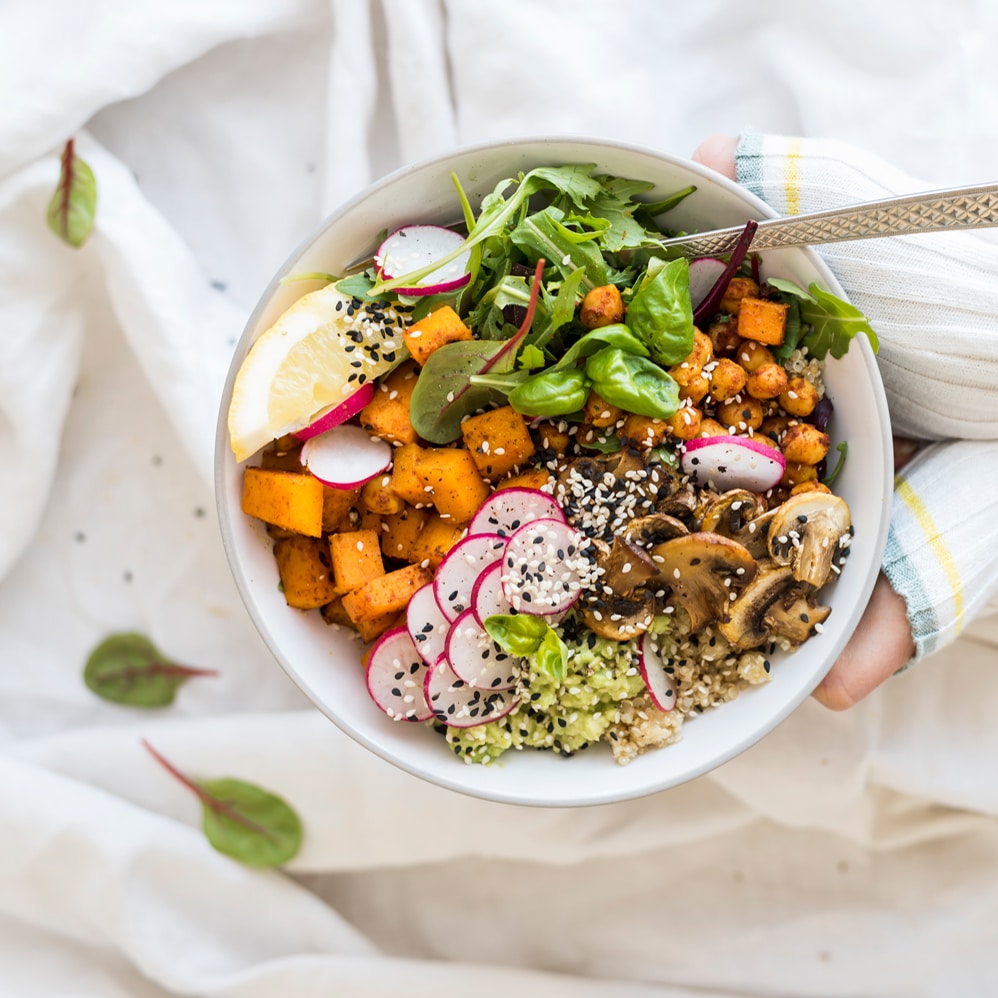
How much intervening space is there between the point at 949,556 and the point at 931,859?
1.21 metres

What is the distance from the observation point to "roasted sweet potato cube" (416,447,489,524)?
183cm

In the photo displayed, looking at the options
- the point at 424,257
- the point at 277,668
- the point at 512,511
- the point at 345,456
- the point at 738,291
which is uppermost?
the point at 424,257

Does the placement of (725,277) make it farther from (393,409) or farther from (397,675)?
(397,675)

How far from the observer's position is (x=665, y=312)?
1697 millimetres

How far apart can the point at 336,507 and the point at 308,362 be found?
0.29 meters

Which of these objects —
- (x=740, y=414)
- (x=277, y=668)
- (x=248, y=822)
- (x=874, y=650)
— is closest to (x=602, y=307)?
(x=740, y=414)

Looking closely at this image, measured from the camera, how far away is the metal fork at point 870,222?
4.93ft

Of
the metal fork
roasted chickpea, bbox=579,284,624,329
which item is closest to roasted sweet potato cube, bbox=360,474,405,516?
roasted chickpea, bbox=579,284,624,329

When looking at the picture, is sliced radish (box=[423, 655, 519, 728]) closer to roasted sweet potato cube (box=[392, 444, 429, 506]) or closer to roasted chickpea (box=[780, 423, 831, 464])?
roasted sweet potato cube (box=[392, 444, 429, 506])

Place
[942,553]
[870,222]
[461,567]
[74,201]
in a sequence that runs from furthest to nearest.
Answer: [74,201], [942,553], [461,567], [870,222]

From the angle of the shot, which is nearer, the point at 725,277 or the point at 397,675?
the point at 725,277

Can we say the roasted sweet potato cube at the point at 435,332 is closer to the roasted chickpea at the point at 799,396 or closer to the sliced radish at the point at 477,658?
the sliced radish at the point at 477,658

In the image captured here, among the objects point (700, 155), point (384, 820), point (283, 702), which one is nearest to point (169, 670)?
point (283, 702)

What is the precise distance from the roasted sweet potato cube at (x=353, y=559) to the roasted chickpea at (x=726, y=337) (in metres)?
0.78
